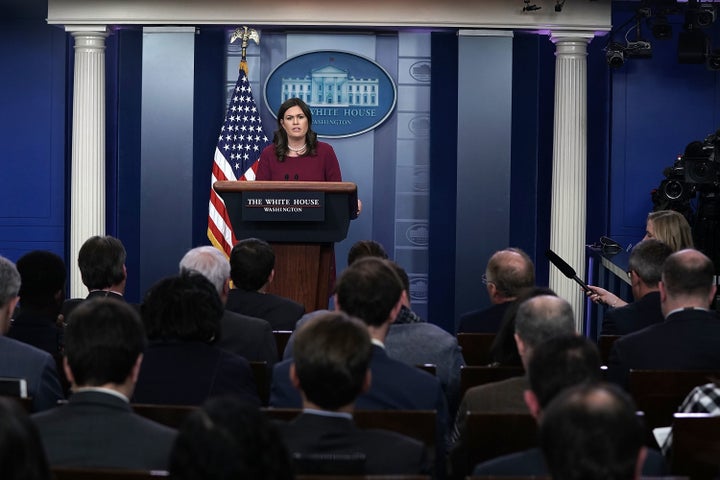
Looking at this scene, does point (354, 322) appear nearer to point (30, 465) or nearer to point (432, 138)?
point (30, 465)

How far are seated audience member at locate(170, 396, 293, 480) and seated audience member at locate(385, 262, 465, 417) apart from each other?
242cm

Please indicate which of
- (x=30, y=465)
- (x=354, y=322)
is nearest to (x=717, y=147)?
(x=354, y=322)

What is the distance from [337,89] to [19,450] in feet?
27.1

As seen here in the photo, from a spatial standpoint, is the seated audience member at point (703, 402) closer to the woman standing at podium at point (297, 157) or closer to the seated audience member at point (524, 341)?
the seated audience member at point (524, 341)

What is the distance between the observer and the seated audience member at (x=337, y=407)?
2.86 meters

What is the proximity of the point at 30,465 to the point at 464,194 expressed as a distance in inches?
313

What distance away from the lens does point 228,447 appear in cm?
210

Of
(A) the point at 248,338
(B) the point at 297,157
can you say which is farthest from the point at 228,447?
(B) the point at 297,157

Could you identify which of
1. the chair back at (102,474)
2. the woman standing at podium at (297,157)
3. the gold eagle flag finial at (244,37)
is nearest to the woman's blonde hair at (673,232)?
the woman standing at podium at (297,157)

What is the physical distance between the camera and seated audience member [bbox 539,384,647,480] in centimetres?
214

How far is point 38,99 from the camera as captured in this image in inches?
431

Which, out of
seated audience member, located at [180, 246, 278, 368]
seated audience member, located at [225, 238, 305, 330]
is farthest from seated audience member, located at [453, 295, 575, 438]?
seated audience member, located at [225, 238, 305, 330]

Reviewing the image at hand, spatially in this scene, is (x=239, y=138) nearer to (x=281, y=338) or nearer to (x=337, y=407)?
(x=281, y=338)

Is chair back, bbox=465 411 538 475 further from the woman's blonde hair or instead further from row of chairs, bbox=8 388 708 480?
the woman's blonde hair
